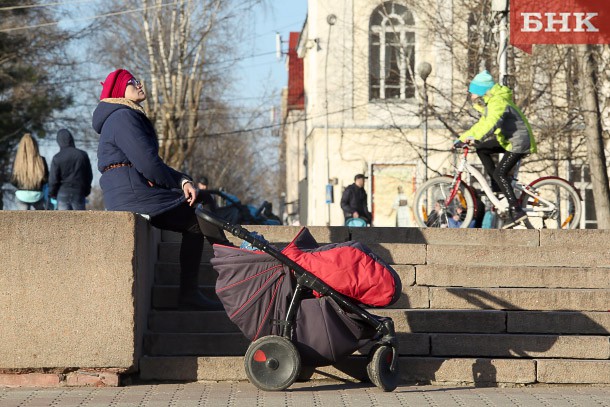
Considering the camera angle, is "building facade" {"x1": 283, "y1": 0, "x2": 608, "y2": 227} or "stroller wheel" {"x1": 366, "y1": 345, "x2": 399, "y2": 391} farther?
"building facade" {"x1": 283, "y1": 0, "x2": 608, "y2": 227}

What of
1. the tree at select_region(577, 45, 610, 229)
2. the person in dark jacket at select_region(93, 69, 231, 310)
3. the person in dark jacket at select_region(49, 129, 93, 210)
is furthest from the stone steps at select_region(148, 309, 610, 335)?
the tree at select_region(577, 45, 610, 229)

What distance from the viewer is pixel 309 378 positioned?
8852 mm

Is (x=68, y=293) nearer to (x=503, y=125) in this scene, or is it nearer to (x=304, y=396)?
(x=304, y=396)

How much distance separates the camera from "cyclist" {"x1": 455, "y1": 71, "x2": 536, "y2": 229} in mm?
12859

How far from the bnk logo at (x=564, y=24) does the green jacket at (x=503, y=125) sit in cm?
552

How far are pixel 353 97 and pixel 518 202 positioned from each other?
23.7m

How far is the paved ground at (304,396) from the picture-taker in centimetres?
784

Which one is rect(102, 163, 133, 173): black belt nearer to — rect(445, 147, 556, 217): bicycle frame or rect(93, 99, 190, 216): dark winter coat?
rect(93, 99, 190, 216): dark winter coat

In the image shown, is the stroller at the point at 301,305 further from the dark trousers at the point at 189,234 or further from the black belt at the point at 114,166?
the black belt at the point at 114,166

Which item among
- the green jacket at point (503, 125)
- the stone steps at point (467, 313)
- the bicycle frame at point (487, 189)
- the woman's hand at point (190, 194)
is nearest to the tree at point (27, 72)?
the bicycle frame at point (487, 189)

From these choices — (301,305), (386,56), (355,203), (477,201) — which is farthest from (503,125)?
(386,56)

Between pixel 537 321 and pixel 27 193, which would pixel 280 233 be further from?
pixel 27 193

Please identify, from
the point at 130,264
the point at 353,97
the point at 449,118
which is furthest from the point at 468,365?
the point at 353,97

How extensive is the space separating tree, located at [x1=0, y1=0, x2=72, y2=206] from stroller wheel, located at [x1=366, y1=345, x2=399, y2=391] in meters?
26.8
